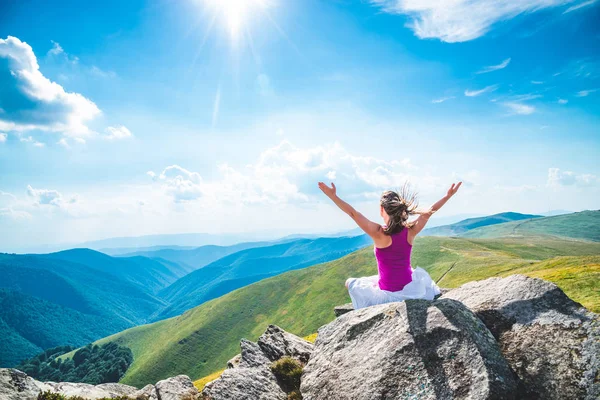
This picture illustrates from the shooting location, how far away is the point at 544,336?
10.3m

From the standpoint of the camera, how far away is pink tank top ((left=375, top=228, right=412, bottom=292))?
11.8 m

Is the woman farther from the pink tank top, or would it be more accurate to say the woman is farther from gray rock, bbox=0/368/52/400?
gray rock, bbox=0/368/52/400

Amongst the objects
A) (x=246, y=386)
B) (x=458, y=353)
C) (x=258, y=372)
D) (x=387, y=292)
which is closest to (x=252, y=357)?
(x=258, y=372)

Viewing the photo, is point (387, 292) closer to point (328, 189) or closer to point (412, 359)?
point (412, 359)

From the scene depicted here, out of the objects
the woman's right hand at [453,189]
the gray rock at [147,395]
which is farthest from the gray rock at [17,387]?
the woman's right hand at [453,189]

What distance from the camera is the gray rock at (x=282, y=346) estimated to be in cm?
1623

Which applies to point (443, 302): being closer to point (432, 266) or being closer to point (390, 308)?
point (390, 308)

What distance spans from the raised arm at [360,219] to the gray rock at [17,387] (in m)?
17.2

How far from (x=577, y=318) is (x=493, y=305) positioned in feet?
7.72

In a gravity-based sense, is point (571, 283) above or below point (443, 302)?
below

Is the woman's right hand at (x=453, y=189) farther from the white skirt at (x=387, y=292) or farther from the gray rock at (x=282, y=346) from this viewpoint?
the gray rock at (x=282, y=346)

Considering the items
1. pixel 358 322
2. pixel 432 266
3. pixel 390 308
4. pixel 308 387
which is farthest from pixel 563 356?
pixel 432 266

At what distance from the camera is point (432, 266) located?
165250mm

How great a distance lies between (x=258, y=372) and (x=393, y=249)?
811 cm
